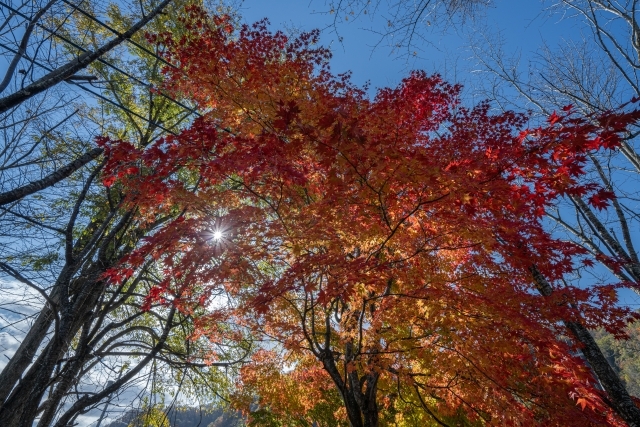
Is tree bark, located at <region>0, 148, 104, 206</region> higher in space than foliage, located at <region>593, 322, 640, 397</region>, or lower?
lower

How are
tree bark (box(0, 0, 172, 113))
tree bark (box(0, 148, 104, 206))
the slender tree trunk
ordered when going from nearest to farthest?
tree bark (box(0, 148, 104, 206)) → tree bark (box(0, 0, 172, 113)) → the slender tree trunk

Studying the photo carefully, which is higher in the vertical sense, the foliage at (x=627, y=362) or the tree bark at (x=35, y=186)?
the foliage at (x=627, y=362)

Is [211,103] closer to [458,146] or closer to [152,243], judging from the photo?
[152,243]

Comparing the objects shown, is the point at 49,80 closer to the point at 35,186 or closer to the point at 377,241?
the point at 35,186

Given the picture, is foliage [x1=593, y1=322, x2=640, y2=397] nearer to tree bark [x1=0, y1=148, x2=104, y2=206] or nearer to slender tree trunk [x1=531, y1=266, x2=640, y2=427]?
slender tree trunk [x1=531, y1=266, x2=640, y2=427]

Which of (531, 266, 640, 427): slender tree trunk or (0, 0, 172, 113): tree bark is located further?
(531, 266, 640, 427): slender tree trunk

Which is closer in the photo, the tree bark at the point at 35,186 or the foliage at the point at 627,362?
the tree bark at the point at 35,186

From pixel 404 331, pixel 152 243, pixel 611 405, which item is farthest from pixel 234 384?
pixel 611 405

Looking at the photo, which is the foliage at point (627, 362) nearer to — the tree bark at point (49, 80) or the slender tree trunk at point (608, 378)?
the slender tree trunk at point (608, 378)

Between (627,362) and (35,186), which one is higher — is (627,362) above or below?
above

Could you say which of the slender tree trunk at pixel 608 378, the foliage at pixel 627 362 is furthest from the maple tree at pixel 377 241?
the foliage at pixel 627 362

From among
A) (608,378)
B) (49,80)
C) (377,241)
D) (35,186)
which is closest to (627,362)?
(608,378)

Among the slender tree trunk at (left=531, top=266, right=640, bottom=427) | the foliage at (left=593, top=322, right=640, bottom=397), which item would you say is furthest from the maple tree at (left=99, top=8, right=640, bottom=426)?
the foliage at (left=593, top=322, right=640, bottom=397)

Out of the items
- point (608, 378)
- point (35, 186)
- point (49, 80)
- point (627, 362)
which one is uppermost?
point (627, 362)
